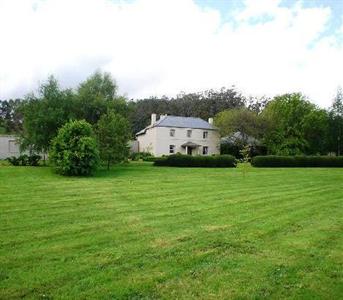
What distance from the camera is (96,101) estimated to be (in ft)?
110

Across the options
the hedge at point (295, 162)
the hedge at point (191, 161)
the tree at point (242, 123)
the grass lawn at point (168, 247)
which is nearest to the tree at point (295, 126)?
the tree at point (242, 123)

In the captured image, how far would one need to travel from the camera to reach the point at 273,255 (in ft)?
26.4

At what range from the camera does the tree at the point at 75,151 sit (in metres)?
25.9

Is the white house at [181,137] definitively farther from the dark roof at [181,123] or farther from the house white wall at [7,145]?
the house white wall at [7,145]

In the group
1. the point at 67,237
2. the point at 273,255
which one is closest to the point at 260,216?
the point at 273,255

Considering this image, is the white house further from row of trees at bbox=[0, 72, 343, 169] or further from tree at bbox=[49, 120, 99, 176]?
tree at bbox=[49, 120, 99, 176]

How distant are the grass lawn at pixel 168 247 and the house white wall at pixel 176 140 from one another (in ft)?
125

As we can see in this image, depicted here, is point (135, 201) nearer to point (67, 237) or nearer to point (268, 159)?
point (67, 237)

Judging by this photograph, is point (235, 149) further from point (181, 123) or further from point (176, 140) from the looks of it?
point (181, 123)

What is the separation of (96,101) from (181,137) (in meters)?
23.4

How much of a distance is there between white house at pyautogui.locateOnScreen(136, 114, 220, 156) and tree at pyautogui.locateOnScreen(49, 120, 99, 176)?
2719cm

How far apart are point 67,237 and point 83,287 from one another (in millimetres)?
3201

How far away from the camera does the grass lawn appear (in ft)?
20.3

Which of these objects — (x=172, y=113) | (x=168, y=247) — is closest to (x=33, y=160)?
(x=168, y=247)
